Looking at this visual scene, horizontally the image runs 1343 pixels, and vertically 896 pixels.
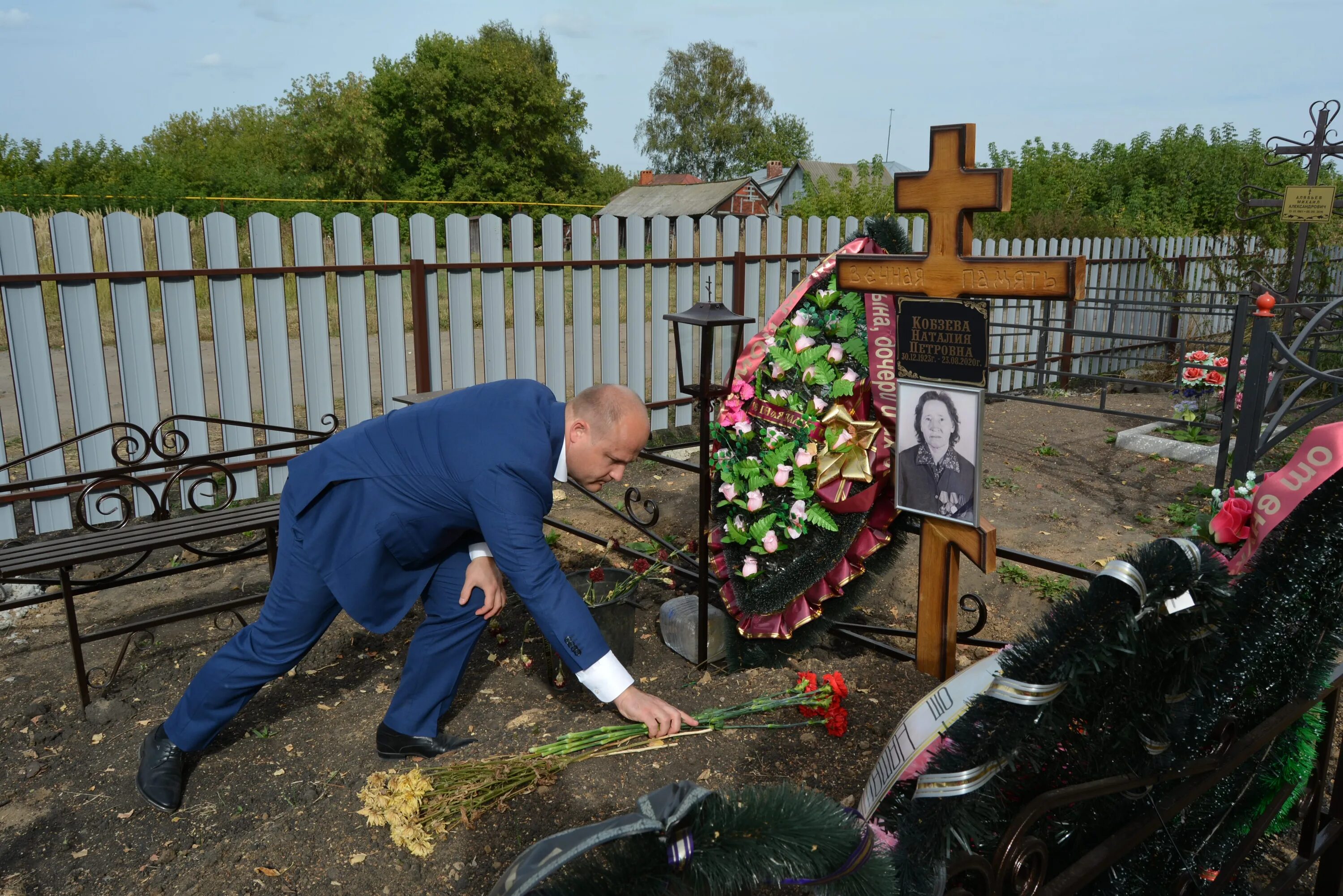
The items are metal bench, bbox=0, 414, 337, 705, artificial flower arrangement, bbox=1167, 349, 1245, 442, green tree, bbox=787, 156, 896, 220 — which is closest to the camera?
metal bench, bbox=0, 414, 337, 705

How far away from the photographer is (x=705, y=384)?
3283 mm

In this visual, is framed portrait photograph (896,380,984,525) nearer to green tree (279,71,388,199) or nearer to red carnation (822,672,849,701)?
red carnation (822,672,849,701)

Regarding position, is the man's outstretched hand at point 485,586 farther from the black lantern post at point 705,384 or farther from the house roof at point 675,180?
the house roof at point 675,180

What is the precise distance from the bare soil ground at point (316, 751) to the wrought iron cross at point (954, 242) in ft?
4.96

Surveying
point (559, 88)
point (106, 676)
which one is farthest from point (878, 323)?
point (559, 88)

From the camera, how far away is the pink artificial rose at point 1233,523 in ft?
6.26

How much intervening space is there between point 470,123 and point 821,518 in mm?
42857

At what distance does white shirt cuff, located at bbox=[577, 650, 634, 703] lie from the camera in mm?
2395

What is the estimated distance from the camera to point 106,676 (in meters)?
3.76

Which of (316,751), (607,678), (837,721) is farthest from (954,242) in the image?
(316,751)

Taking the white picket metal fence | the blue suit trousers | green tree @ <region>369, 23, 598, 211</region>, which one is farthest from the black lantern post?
green tree @ <region>369, 23, 598, 211</region>

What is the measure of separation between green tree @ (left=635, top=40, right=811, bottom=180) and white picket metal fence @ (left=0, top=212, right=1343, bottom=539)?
166 feet

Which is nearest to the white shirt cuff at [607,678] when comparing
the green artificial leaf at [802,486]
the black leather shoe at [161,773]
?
the green artificial leaf at [802,486]

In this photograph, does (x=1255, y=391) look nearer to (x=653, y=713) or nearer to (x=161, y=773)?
(x=653, y=713)
